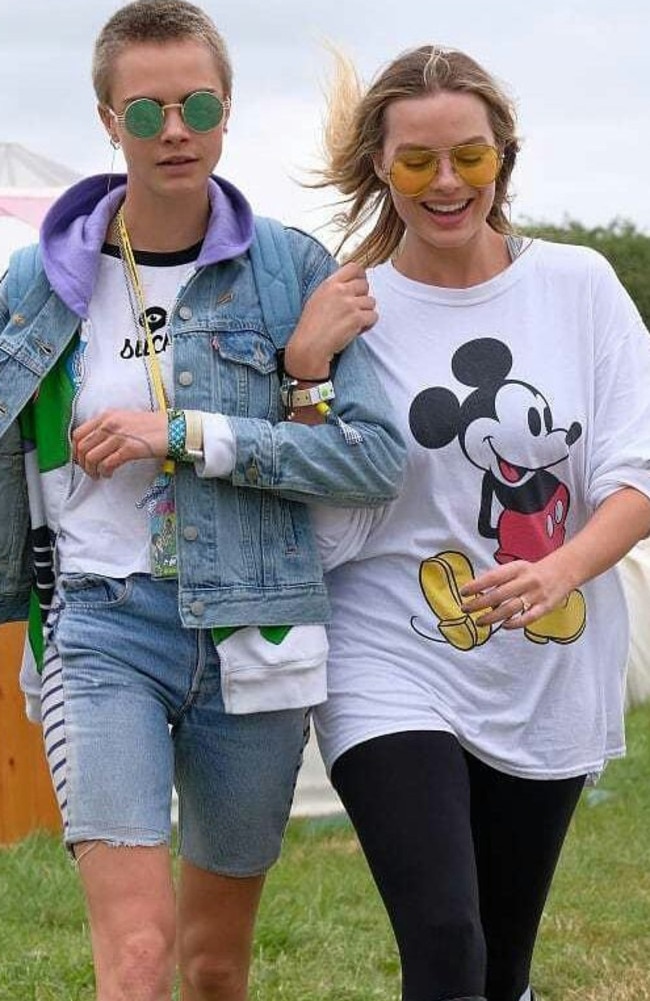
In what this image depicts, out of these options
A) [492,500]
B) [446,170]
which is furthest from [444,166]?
[492,500]

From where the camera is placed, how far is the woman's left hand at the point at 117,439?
11.6 feet

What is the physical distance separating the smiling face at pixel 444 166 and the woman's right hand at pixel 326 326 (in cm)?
24

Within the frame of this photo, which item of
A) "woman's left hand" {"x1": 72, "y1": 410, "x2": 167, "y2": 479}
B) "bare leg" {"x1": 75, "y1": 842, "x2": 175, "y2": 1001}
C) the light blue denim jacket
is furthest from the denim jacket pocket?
"bare leg" {"x1": 75, "y1": 842, "x2": 175, "y2": 1001}

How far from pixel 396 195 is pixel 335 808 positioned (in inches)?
171

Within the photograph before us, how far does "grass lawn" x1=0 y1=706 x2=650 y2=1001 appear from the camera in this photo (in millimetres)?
5387

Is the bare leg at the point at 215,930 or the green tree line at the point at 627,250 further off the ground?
the bare leg at the point at 215,930

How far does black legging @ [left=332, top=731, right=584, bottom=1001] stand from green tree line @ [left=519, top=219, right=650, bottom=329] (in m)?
19.8

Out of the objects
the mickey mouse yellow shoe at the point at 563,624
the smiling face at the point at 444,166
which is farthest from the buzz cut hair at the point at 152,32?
the mickey mouse yellow shoe at the point at 563,624

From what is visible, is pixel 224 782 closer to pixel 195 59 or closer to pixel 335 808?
pixel 195 59

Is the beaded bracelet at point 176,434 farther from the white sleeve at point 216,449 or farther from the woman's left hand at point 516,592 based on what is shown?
the woman's left hand at point 516,592

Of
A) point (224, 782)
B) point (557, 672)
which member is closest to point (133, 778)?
point (224, 782)

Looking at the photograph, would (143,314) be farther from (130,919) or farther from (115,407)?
(130,919)

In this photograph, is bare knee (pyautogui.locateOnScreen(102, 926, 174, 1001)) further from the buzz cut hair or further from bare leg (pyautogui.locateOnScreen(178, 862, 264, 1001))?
the buzz cut hair

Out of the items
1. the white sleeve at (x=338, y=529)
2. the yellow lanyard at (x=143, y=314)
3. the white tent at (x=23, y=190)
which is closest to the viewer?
the yellow lanyard at (x=143, y=314)
